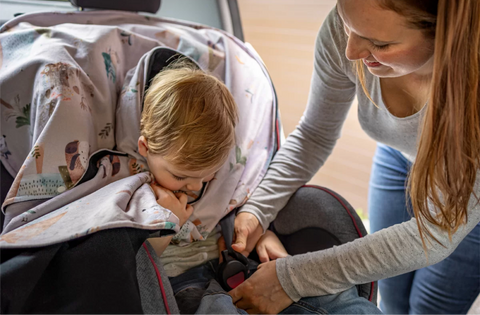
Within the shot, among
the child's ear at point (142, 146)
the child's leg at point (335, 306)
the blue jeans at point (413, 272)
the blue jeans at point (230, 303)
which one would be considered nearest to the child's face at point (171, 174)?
the child's ear at point (142, 146)

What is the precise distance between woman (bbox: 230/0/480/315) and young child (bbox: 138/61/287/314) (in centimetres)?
21

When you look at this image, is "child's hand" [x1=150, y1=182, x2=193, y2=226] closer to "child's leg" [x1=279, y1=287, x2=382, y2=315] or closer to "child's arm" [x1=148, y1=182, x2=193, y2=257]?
"child's arm" [x1=148, y1=182, x2=193, y2=257]

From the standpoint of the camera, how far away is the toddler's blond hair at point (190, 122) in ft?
3.04

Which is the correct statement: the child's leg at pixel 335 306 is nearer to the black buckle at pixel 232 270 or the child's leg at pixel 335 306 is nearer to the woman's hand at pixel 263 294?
the woman's hand at pixel 263 294

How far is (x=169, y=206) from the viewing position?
3.22ft

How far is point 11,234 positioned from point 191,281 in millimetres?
439

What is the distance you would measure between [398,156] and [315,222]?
1.19 feet

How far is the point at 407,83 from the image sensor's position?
951 mm

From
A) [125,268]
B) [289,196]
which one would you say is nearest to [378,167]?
[289,196]

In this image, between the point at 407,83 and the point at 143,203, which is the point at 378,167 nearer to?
the point at 407,83

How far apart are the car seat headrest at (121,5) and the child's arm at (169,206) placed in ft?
2.22

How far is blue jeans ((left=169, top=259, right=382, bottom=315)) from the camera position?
845 millimetres

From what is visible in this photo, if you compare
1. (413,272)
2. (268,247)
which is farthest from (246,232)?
(413,272)

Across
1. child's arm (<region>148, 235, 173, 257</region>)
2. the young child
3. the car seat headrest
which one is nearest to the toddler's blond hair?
the young child
